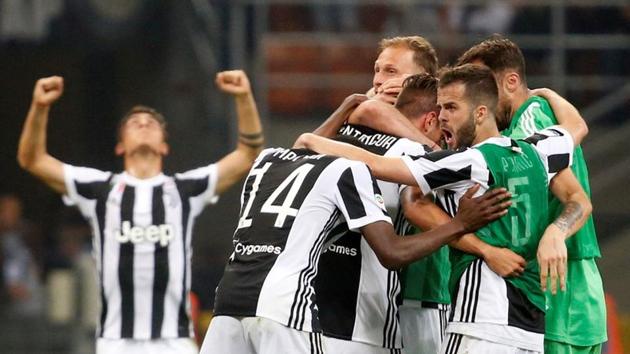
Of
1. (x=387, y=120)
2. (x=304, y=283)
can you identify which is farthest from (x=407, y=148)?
(x=304, y=283)

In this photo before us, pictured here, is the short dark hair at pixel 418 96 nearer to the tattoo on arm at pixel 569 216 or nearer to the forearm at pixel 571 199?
the forearm at pixel 571 199

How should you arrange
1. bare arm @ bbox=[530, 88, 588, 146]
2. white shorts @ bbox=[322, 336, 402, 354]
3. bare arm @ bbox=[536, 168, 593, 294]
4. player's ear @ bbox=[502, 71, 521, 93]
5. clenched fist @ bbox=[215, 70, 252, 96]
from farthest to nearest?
clenched fist @ bbox=[215, 70, 252, 96] < player's ear @ bbox=[502, 71, 521, 93] < bare arm @ bbox=[530, 88, 588, 146] < white shorts @ bbox=[322, 336, 402, 354] < bare arm @ bbox=[536, 168, 593, 294]

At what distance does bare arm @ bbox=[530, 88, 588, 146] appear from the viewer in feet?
20.9

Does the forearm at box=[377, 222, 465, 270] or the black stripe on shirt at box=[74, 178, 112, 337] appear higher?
the black stripe on shirt at box=[74, 178, 112, 337]

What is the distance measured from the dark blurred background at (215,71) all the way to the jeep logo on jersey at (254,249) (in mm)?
10393

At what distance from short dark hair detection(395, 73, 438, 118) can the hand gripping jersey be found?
2.20 feet

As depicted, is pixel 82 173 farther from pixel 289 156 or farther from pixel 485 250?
pixel 485 250

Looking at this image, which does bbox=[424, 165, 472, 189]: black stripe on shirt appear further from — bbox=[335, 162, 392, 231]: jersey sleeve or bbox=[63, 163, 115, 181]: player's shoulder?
bbox=[63, 163, 115, 181]: player's shoulder

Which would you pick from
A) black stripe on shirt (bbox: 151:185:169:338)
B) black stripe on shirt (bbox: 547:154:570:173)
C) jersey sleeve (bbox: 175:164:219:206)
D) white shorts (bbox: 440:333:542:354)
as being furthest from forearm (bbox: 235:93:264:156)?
white shorts (bbox: 440:333:542:354)

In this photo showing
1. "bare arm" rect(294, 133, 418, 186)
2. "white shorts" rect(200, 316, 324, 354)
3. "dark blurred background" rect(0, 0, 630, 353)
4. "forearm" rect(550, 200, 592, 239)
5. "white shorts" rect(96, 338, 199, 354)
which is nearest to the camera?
"white shorts" rect(200, 316, 324, 354)

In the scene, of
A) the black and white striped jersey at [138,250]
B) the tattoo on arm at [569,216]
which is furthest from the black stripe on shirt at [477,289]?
the black and white striped jersey at [138,250]

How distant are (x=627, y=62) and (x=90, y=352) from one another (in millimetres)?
7389

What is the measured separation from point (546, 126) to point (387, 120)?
2.43 feet

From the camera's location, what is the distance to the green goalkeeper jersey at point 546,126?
6.39 metres
